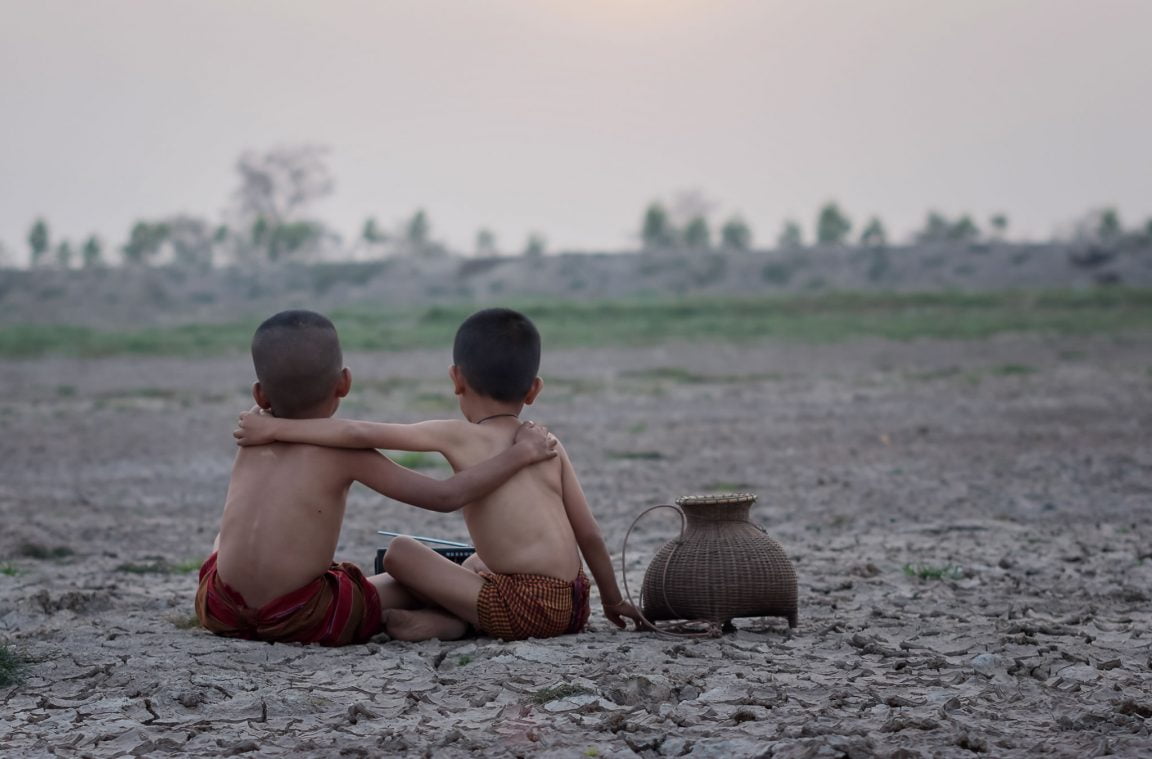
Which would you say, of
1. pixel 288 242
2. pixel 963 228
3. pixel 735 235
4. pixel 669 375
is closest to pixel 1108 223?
pixel 963 228

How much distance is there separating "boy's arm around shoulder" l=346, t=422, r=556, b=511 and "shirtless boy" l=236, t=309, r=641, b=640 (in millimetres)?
85

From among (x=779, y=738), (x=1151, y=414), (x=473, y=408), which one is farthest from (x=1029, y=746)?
(x=1151, y=414)

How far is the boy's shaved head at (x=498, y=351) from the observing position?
438 cm

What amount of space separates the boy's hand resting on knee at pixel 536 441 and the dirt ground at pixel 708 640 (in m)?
0.68

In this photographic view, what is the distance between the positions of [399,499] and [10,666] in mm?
1396

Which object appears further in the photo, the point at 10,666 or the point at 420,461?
the point at 420,461

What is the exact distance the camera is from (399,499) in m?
4.37

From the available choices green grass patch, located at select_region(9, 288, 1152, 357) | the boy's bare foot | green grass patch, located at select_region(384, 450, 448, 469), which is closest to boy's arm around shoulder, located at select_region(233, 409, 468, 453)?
the boy's bare foot

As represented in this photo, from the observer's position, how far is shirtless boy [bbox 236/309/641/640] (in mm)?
4398

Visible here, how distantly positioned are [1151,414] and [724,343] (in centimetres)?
1193

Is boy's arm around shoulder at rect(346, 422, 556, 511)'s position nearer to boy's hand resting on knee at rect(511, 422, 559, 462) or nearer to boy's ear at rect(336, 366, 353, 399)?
boy's hand resting on knee at rect(511, 422, 559, 462)

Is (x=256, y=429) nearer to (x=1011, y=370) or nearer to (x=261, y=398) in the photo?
(x=261, y=398)

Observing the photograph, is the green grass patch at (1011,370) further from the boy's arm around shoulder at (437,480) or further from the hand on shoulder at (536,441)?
the boy's arm around shoulder at (437,480)

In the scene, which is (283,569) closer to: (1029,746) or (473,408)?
(473,408)
